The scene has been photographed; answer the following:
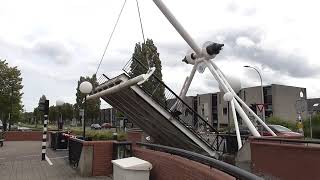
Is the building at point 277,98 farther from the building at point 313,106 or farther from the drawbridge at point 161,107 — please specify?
the drawbridge at point 161,107

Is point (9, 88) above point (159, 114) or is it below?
above

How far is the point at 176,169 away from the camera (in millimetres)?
8031

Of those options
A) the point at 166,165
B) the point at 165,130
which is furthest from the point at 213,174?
the point at 165,130

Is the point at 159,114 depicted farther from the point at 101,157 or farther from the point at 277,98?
the point at 277,98

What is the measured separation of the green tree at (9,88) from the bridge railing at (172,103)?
29239 millimetres

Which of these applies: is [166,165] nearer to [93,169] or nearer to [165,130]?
[93,169]

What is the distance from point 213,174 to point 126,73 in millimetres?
8626

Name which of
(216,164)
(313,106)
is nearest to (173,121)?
(216,164)

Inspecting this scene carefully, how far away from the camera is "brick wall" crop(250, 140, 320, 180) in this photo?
12.0 meters

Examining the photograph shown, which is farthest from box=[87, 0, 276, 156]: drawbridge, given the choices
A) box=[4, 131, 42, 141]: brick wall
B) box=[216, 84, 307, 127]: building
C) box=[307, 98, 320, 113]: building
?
box=[216, 84, 307, 127]: building

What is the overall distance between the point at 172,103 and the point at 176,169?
869cm

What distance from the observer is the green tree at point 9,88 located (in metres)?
42.4

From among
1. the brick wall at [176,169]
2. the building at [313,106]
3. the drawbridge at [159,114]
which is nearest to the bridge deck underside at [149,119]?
the drawbridge at [159,114]

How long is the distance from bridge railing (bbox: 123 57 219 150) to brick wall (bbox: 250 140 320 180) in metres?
2.86
